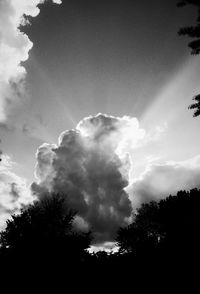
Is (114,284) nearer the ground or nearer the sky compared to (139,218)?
nearer the ground

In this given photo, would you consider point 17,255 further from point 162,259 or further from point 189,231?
point 189,231

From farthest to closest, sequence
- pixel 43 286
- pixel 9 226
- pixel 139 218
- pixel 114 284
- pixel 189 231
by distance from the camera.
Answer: pixel 139 218, pixel 9 226, pixel 189 231, pixel 114 284, pixel 43 286

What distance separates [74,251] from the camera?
52.2ft

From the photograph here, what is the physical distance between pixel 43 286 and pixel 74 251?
2.84 m

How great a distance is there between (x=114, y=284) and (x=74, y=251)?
3.04m

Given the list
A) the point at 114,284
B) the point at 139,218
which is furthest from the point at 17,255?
the point at 139,218

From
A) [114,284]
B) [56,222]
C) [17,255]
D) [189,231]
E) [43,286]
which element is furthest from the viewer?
[56,222]

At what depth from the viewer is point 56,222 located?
37.9 metres

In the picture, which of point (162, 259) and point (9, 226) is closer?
point (162, 259)

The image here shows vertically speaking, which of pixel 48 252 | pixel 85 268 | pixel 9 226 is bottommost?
pixel 85 268

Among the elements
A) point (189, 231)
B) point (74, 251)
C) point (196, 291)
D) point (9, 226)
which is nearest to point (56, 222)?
point (9, 226)

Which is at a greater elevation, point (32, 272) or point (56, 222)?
point (56, 222)

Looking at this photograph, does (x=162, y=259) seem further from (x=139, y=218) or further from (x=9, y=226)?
(x=139, y=218)

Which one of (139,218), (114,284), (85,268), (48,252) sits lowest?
(114,284)
